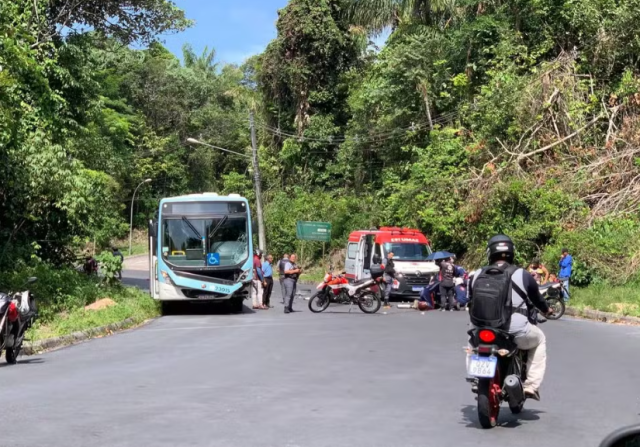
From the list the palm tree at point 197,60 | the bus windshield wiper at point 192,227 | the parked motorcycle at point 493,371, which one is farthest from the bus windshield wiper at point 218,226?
the palm tree at point 197,60

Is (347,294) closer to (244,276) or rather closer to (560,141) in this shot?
(244,276)

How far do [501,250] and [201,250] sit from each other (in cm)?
1499

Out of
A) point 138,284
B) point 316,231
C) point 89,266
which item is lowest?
point 138,284

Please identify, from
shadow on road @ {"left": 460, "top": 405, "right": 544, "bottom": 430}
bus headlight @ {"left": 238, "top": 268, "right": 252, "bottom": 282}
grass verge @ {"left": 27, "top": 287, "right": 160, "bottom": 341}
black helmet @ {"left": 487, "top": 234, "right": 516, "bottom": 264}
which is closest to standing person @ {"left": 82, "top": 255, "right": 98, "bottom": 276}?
grass verge @ {"left": 27, "top": 287, "right": 160, "bottom": 341}

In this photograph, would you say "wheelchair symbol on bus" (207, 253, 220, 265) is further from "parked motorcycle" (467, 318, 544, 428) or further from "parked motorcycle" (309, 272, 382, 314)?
"parked motorcycle" (467, 318, 544, 428)

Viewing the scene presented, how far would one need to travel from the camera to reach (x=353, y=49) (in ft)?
162

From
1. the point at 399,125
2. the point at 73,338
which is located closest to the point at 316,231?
the point at 399,125

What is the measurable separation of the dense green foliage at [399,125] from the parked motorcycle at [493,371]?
11.1 meters

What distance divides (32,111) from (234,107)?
48.1 meters

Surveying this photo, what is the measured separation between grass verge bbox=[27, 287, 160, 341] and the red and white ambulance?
769cm

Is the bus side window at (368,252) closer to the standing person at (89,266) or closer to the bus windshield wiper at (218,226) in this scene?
the bus windshield wiper at (218,226)

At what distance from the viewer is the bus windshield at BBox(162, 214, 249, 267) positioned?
862 inches

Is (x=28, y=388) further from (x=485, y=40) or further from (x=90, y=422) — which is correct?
(x=485, y=40)

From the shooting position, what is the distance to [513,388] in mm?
7520
